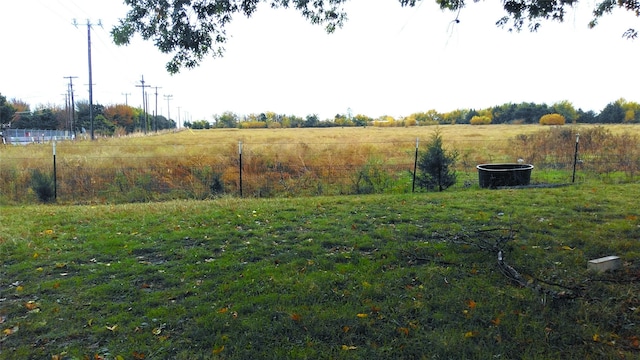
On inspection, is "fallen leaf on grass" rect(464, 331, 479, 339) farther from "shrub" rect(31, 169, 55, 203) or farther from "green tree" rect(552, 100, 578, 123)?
"green tree" rect(552, 100, 578, 123)

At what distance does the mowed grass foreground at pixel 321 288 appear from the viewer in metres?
3.35

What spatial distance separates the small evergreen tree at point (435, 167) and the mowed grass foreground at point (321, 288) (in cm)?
450

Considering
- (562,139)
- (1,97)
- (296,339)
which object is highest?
(1,97)

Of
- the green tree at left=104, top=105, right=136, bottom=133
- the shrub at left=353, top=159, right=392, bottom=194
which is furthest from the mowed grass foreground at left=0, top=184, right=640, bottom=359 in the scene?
the green tree at left=104, top=105, right=136, bottom=133

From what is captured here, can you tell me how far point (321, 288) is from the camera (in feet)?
14.1

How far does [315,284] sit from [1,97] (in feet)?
198

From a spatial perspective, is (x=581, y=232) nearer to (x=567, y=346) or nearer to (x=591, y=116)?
(x=567, y=346)

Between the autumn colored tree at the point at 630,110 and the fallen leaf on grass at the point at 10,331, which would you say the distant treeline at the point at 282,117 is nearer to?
the autumn colored tree at the point at 630,110

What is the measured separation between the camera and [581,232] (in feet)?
20.0

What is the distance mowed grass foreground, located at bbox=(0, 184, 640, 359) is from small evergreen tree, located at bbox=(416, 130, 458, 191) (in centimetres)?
450

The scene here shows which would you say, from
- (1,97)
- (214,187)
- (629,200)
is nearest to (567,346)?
(629,200)

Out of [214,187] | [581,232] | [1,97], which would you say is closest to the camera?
[581,232]

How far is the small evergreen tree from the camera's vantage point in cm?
1183

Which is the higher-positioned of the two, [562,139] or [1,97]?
[1,97]
